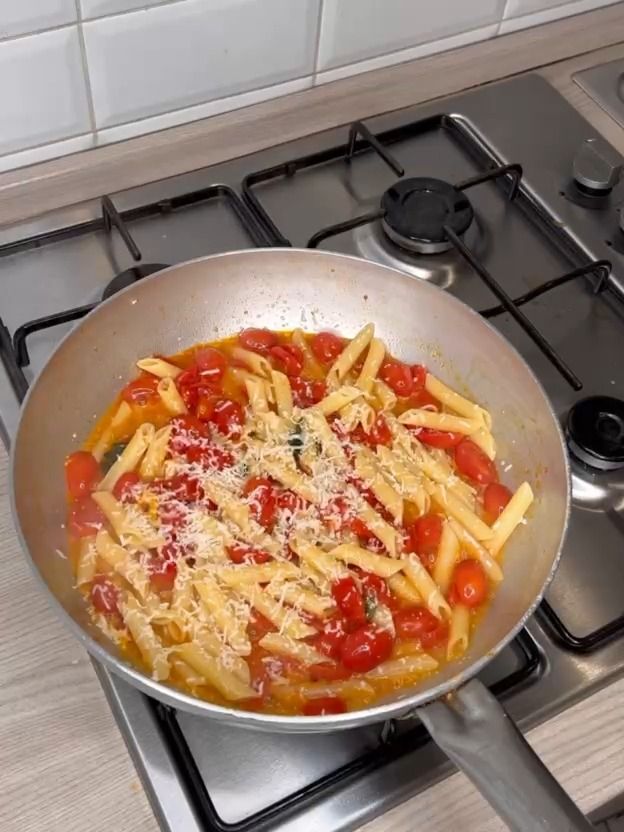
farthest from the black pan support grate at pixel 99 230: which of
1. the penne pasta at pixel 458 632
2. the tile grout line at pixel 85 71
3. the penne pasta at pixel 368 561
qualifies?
the penne pasta at pixel 458 632

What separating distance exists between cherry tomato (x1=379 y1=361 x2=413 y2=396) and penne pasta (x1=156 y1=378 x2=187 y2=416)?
0.67ft

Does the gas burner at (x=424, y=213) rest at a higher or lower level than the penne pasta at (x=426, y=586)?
higher

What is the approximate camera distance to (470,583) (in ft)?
2.67

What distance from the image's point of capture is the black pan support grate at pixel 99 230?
916 millimetres

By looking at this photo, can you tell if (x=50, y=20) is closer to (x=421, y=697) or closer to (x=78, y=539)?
(x=78, y=539)

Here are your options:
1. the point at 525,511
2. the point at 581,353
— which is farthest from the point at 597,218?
the point at 525,511

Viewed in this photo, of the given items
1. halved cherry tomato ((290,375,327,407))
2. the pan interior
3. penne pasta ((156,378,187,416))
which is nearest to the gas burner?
the pan interior

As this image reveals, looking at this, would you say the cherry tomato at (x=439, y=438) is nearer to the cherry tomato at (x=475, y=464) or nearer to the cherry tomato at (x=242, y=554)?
the cherry tomato at (x=475, y=464)

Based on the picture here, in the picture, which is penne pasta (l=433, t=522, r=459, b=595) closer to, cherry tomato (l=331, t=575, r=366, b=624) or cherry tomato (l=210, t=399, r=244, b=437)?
cherry tomato (l=331, t=575, r=366, b=624)

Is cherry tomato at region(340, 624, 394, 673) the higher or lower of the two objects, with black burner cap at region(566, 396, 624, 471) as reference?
lower

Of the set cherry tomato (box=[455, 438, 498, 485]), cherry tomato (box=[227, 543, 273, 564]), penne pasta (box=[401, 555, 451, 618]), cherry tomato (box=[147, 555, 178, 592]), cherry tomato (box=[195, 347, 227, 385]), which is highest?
cherry tomato (box=[195, 347, 227, 385])

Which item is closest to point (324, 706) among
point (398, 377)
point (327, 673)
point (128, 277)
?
point (327, 673)

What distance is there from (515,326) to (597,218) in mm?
213

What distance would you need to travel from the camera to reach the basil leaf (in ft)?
2.89
